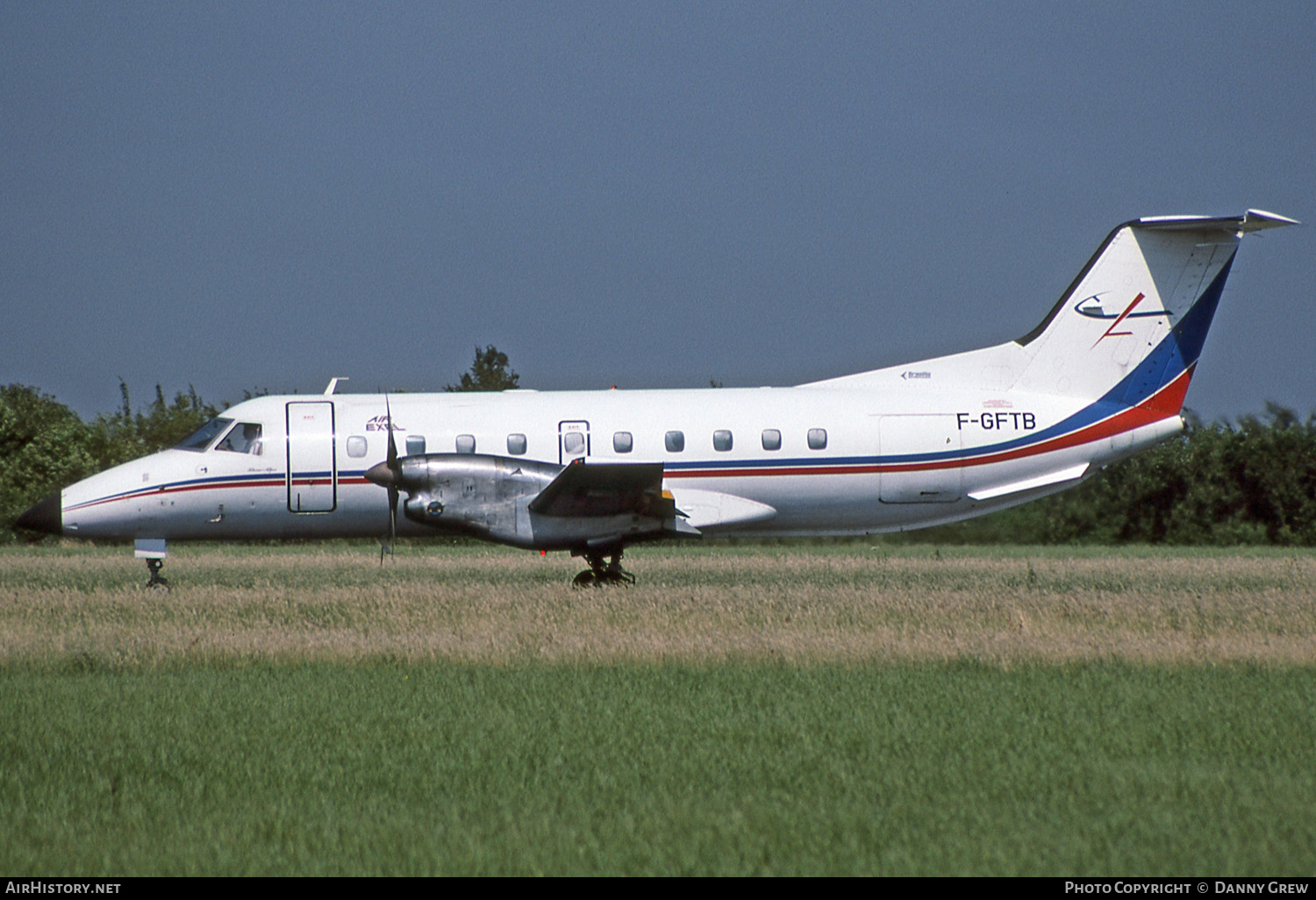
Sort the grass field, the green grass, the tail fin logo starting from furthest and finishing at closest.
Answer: the tail fin logo, the grass field, the green grass

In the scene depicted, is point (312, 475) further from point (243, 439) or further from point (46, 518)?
point (46, 518)

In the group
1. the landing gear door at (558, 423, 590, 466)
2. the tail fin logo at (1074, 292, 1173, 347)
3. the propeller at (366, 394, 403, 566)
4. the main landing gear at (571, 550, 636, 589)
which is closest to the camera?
the propeller at (366, 394, 403, 566)

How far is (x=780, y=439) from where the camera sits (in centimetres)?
1869

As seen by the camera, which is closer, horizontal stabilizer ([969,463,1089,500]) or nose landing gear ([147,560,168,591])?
nose landing gear ([147,560,168,591])

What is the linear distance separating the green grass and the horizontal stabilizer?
27.8 ft

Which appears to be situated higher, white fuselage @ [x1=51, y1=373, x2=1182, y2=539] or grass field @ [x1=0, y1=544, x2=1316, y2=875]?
white fuselage @ [x1=51, y1=373, x2=1182, y2=539]

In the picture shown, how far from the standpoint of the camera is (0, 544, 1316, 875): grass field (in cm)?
564

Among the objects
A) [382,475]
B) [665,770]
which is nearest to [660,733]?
[665,770]

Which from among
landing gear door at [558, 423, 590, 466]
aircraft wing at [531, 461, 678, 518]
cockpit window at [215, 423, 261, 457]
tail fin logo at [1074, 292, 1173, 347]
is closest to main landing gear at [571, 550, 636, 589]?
aircraft wing at [531, 461, 678, 518]

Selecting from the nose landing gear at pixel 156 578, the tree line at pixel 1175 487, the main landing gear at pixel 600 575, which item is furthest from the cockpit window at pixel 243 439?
the tree line at pixel 1175 487

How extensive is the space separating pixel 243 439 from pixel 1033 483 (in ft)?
40.6

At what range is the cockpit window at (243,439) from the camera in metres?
18.9

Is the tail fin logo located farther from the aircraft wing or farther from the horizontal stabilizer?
the aircraft wing
